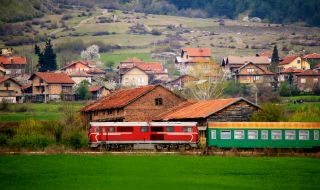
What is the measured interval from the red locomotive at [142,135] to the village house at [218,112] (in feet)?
8.10

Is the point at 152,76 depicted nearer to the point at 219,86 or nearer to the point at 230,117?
the point at 219,86

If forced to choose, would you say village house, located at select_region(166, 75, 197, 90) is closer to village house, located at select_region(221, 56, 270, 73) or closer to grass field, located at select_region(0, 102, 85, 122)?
village house, located at select_region(221, 56, 270, 73)

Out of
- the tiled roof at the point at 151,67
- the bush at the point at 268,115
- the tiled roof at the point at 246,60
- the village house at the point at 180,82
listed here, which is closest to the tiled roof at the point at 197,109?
the bush at the point at 268,115

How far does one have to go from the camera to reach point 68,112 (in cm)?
8006

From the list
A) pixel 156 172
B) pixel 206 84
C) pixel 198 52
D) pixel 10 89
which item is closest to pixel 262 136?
pixel 156 172

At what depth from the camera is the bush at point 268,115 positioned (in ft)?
213

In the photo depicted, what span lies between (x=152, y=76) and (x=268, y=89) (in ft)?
149

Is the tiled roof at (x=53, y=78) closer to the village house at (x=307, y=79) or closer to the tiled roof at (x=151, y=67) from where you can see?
the tiled roof at (x=151, y=67)

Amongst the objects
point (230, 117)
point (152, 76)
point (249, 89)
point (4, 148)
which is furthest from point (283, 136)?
point (152, 76)

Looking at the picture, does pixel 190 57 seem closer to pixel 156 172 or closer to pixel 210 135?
pixel 210 135

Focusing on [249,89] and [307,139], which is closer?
[307,139]

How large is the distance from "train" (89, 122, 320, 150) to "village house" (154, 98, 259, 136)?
252 centimetres

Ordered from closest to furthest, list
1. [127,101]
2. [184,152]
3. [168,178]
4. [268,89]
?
[168,178], [184,152], [127,101], [268,89]

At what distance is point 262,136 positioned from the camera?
56906 millimetres
